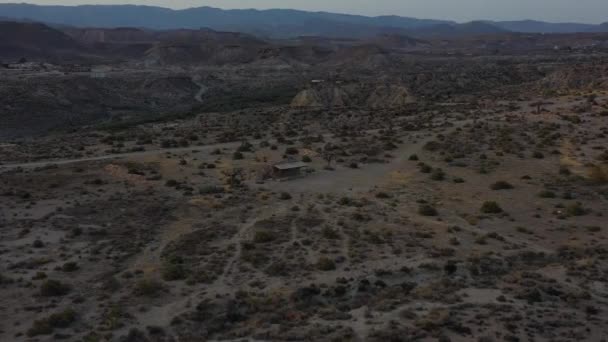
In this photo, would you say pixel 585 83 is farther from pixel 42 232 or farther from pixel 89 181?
pixel 42 232

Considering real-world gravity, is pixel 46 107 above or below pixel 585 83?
below

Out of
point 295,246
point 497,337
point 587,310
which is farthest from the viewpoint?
point 295,246

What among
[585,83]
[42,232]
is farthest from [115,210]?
[585,83]

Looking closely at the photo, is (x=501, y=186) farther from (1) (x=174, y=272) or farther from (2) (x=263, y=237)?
(1) (x=174, y=272)

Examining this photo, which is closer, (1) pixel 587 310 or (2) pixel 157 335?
(2) pixel 157 335

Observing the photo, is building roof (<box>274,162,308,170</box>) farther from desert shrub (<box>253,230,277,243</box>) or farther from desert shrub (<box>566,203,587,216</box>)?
desert shrub (<box>566,203,587,216</box>)

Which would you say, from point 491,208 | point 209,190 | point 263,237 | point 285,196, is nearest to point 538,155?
point 491,208

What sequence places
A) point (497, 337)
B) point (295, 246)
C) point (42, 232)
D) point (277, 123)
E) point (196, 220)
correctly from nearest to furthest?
point (497, 337)
point (295, 246)
point (42, 232)
point (196, 220)
point (277, 123)
